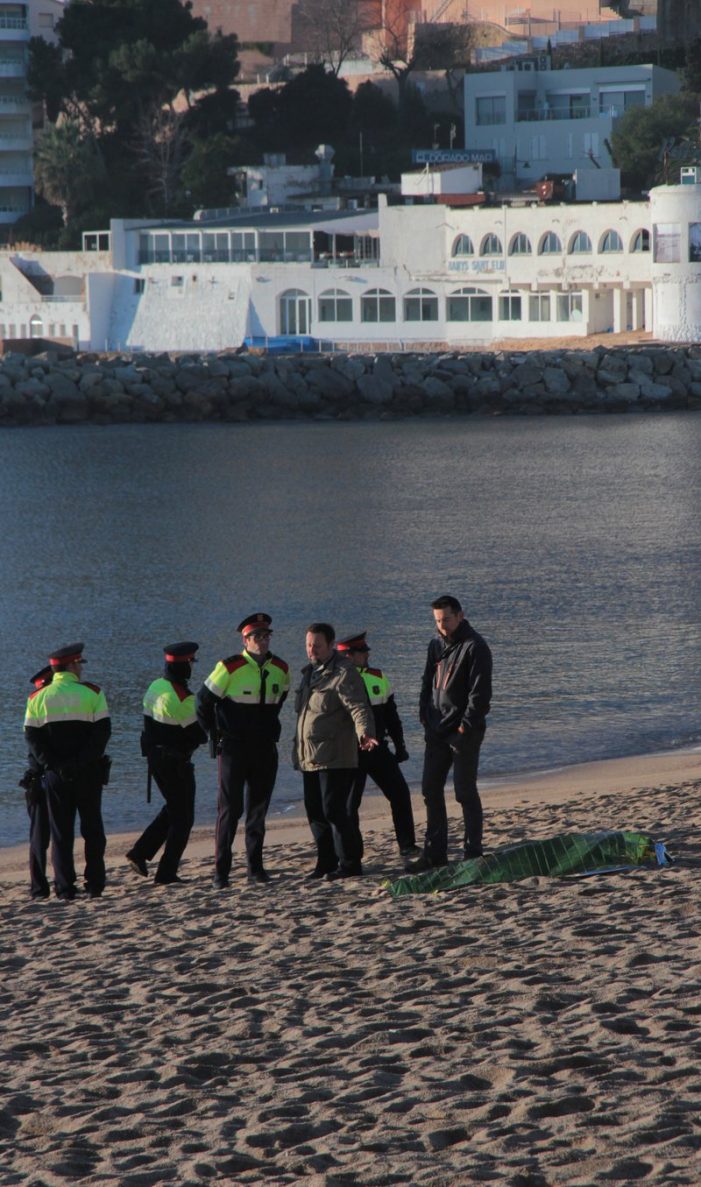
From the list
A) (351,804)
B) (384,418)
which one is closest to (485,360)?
(384,418)

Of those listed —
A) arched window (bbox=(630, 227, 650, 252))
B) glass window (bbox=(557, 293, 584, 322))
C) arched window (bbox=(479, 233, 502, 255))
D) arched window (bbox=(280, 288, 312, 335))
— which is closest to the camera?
arched window (bbox=(630, 227, 650, 252))

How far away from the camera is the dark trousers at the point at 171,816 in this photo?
9812mm

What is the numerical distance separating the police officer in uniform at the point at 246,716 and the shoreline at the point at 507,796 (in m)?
1.13

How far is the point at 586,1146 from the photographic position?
17.8 ft

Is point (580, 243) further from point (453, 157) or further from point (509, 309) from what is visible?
point (453, 157)

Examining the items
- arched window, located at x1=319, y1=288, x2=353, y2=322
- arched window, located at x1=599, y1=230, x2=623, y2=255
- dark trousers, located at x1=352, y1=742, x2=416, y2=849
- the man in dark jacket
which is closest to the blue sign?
arched window, located at x1=319, y1=288, x2=353, y2=322

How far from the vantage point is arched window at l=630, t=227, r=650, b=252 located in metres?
69.1

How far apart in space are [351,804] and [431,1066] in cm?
337

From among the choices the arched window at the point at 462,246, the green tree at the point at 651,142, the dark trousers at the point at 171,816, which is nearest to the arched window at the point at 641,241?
the arched window at the point at 462,246

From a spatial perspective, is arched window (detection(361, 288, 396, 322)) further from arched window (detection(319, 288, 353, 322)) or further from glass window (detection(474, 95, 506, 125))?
glass window (detection(474, 95, 506, 125))

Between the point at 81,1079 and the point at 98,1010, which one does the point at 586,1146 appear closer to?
the point at 81,1079

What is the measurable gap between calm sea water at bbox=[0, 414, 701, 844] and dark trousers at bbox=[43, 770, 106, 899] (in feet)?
12.1

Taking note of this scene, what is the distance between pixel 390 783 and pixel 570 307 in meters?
63.0

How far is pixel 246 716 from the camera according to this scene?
945 centimetres
